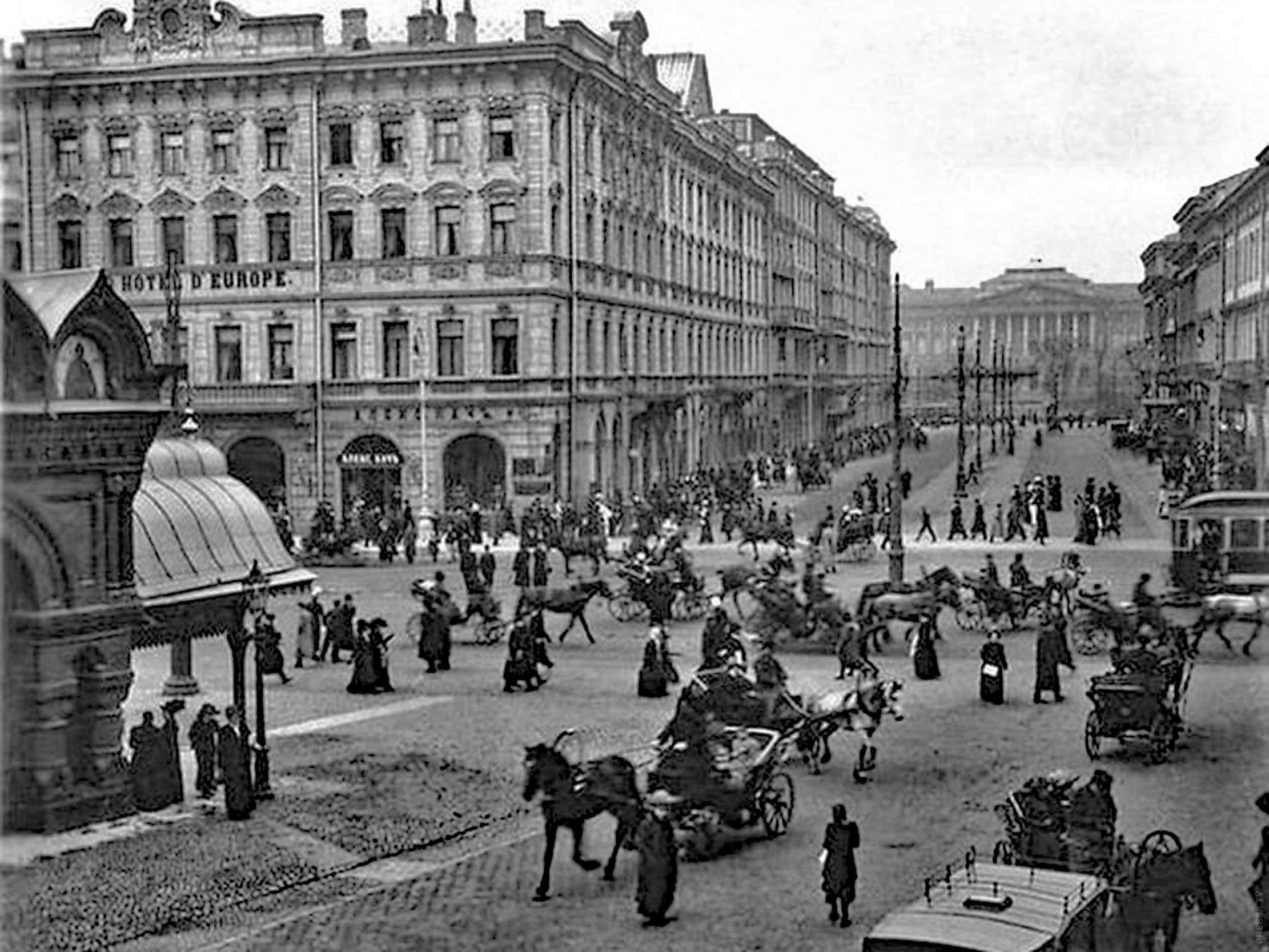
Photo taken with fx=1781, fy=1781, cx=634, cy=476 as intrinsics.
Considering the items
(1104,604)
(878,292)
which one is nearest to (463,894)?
(1104,604)

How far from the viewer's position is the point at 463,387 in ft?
167

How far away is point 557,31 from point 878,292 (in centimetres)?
A: 8170

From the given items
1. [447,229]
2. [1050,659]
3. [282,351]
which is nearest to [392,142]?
[447,229]

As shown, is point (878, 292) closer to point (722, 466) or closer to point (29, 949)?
point (722, 466)

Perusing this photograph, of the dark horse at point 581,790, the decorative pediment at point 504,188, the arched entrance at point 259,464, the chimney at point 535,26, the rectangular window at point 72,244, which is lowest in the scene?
the dark horse at point 581,790

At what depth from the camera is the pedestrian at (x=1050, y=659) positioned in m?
25.0

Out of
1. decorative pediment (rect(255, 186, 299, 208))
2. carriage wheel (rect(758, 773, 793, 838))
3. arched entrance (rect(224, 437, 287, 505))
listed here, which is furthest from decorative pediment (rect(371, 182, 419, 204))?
carriage wheel (rect(758, 773, 793, 838))

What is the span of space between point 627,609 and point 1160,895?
21658mm

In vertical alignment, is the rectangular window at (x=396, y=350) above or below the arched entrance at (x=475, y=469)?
above

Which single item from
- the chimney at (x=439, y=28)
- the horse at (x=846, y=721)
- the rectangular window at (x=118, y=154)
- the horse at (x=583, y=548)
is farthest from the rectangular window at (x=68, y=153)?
the horse at (x=846, y=721)

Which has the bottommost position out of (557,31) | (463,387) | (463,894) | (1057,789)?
(463,894)

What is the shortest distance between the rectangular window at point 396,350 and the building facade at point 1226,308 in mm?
20578

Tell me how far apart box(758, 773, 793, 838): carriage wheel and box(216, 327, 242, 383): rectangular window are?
3622 cm

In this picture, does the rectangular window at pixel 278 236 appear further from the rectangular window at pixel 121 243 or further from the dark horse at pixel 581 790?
the dark horse at pixel 581 790
